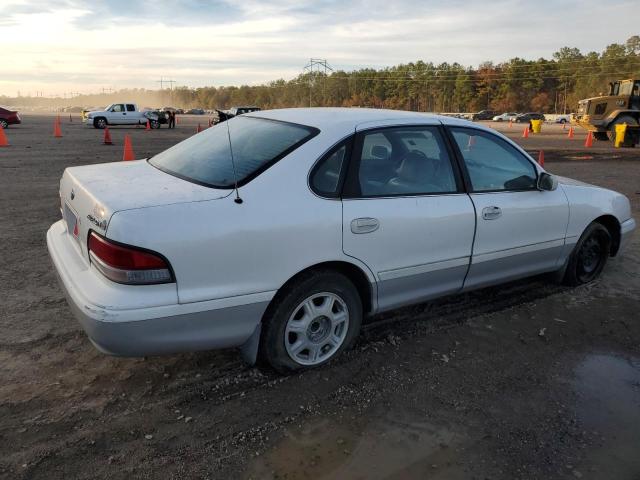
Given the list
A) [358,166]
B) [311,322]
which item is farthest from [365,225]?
[311,322]

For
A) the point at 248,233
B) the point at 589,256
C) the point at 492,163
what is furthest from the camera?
the point at 589,256

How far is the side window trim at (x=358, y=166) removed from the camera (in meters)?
3.08

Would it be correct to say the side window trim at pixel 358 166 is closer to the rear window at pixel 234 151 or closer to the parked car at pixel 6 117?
the rear window at pixel 234 151

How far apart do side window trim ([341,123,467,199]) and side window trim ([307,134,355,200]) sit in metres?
0.01

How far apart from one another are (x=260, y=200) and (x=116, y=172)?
1255 millimetres

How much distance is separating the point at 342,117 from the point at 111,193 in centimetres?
153

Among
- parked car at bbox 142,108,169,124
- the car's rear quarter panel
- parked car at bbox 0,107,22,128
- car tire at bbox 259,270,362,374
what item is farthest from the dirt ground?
parked car at bbox 142,108,169,124

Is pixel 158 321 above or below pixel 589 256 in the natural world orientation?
above

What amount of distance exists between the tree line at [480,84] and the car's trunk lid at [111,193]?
9014 cm

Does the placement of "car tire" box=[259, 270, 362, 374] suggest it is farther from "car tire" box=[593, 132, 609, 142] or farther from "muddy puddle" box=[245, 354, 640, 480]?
"car tire" box=[593, 132, 609, 142]

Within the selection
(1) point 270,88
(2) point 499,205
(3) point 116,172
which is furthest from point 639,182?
(1) point 270,88

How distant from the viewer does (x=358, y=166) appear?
3.16 m

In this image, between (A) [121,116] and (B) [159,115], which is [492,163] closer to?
(A) [121,116]

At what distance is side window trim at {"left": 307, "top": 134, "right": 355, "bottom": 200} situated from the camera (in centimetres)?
295
